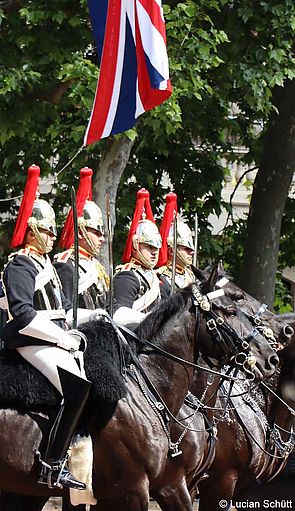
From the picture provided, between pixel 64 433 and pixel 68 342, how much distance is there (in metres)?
0.63

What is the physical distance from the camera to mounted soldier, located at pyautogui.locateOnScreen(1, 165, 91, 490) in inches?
334

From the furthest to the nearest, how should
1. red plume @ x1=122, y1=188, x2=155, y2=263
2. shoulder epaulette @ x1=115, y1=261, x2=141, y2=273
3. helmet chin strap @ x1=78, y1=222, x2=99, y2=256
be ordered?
red plume @ x1=122, y1=188, x2=155, y2=263 → shoulder epaulette @ x1=115, y1=261, x2=141, y2=273 → helmet chin strap @ x1=78, y1=222, x2=99, y2=256

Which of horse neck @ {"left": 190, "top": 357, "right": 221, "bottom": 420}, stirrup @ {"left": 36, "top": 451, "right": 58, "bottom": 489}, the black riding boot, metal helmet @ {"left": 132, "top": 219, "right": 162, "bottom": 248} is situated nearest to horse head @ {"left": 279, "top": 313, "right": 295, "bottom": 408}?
horse neck @ {"left": 190, "top": 357, "right": 221, "bottom": 420}

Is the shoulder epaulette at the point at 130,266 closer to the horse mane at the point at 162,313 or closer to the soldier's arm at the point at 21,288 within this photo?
the horse mane at the point at 162,313

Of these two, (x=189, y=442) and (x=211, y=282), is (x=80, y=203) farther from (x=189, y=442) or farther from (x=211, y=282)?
(x=189, y=442)

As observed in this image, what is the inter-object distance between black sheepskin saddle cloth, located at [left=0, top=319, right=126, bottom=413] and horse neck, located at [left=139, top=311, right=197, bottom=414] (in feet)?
0.88

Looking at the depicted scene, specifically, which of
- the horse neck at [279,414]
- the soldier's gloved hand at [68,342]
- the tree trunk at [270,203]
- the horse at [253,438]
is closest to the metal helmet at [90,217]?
the soldier's gloved hand at [68,342]

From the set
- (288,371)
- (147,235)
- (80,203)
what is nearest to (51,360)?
(80,203)

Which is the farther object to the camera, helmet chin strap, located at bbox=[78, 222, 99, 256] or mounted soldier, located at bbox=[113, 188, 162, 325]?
mounted soldier, located at bbox=[113, 188, 162, 325]

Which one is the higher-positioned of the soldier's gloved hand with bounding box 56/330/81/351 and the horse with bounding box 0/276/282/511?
the soldier's gloved hand with bounding box 56/330/81/351

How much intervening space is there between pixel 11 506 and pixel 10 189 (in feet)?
29.4

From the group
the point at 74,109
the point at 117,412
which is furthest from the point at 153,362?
the point at 74,109

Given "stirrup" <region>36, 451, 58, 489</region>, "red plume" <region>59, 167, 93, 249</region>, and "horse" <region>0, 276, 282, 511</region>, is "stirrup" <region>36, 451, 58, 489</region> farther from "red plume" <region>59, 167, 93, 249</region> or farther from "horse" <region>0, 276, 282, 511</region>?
"red plume" <region>59, 167, 93, 249</region>

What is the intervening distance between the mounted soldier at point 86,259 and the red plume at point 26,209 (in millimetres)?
681
